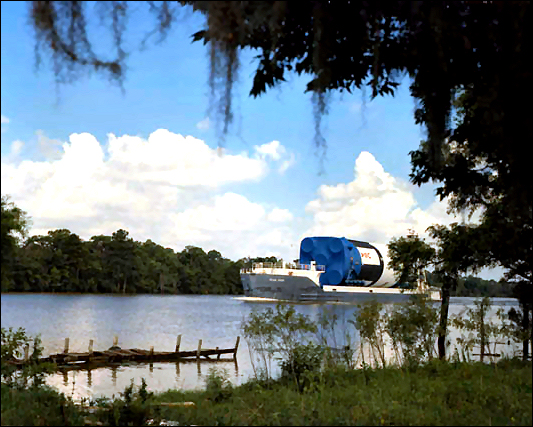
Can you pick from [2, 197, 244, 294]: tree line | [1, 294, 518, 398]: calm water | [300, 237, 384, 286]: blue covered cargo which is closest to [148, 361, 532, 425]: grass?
[1, 294, 518, 398]: calm water

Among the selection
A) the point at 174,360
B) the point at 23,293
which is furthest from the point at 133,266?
the point at 174,360

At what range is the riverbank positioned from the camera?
7496 millimetres

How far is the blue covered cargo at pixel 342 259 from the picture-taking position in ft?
333

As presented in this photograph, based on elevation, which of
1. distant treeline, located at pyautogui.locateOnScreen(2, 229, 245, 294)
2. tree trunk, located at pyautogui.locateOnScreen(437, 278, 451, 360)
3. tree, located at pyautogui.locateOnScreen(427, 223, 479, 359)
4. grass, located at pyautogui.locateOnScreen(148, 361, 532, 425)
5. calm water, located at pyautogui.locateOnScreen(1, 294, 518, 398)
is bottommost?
calm water, located at pyautogui.locateOnScreen(1, 294, 518, 398)

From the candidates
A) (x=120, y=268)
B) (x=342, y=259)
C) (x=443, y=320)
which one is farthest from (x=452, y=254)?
(x=120, y=268)

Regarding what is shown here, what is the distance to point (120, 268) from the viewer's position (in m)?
114

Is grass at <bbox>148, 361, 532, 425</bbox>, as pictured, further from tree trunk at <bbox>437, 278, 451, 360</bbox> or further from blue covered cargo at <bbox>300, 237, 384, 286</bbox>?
blue covered cargo at <bbox>300, 237, 384, 286</bbox>

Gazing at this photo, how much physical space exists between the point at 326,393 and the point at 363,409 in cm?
172

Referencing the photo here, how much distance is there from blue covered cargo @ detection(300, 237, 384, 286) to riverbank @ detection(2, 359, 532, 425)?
89.1 m

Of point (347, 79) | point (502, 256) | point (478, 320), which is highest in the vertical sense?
point (347, 79)

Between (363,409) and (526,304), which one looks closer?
(363,409)

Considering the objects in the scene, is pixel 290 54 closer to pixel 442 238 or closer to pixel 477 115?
pixel 477 115

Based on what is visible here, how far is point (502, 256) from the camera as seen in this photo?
12.3 m

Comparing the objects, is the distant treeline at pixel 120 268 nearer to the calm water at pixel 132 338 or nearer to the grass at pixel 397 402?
the calm water at pixel 132 338
